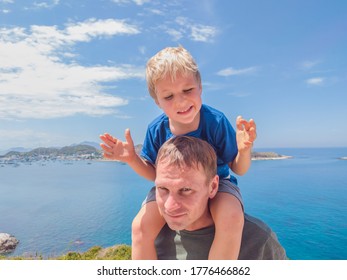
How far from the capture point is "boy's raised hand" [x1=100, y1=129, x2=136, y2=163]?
2.57 meters

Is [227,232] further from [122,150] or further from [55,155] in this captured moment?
[55,155]

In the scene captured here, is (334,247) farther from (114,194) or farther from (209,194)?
(114,194)

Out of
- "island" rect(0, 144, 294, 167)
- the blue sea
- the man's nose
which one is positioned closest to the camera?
the man's nose

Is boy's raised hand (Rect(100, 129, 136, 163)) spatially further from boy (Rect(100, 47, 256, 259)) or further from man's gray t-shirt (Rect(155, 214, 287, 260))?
man's gray t-shirt (Rect(155, 214, 287, 260))

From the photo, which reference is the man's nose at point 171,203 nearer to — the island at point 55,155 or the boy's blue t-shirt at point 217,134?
the boy's blue t-shirt at point 217,134

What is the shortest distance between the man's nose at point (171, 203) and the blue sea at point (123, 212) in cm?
3746

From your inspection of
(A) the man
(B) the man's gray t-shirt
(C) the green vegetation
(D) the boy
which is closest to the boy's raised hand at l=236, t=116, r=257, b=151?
(D) the boy

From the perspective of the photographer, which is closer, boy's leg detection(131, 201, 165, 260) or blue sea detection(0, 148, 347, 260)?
boy's leg detection(131, 201, 165, 260)

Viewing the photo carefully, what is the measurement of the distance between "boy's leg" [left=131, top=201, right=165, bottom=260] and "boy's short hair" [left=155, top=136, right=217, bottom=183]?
0.48 m

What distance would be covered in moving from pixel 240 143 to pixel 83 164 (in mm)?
158308

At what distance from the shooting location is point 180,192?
7.02 feet

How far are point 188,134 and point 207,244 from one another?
3.06ft

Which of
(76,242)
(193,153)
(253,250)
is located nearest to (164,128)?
(193,153)
